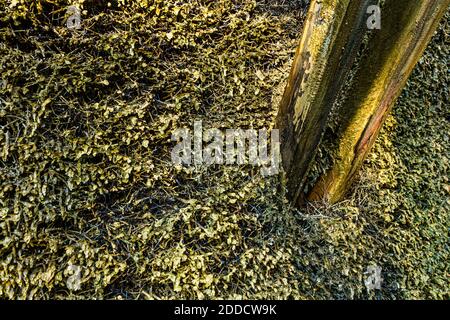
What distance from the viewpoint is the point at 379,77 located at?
51.4 inches

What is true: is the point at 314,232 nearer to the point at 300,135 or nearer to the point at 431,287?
the point at 300,135

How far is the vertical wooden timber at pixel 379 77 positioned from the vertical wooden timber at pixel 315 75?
0.16 m

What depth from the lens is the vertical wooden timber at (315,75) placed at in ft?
3.57

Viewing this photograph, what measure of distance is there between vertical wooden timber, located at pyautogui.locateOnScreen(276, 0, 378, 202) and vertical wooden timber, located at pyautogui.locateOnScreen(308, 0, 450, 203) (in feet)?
0.52

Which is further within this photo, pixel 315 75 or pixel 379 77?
pixel 379 77

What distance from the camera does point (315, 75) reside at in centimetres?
120

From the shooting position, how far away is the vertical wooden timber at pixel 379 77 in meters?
1.17

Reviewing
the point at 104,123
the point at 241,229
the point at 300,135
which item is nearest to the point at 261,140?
the point at 300,135

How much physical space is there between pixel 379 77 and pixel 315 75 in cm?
31

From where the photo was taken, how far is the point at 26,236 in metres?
1.18

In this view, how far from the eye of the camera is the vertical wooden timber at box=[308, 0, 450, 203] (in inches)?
46.2
